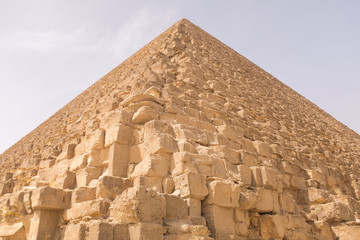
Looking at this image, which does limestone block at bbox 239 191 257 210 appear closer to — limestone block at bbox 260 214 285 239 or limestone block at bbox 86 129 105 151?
limestone block at bbox 260 214 285 239

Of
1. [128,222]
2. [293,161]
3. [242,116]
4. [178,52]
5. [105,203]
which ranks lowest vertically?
[128,222]

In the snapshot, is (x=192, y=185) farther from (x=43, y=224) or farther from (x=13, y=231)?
(x=13, y=231)

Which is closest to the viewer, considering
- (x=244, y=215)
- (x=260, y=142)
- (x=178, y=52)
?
(x=244, y=215)

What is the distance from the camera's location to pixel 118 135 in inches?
167

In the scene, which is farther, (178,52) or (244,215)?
(178,52)

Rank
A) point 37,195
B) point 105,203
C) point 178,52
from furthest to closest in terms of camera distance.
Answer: point 178,52, point 37,195, point 105,203

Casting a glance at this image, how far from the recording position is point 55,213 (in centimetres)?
385

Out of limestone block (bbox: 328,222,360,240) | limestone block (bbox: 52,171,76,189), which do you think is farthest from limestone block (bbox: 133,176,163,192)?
limestone block (bbox: 328,222,360,240)

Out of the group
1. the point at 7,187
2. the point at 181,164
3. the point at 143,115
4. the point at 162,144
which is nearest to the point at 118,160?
the point at 162,144

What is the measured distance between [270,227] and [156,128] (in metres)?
2.02

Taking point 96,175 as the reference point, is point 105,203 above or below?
below

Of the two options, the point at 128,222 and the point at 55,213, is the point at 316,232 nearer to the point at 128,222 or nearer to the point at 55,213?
the point at 128,222

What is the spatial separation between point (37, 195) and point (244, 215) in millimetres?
2520

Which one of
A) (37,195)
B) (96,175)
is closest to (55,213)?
(37,195)
